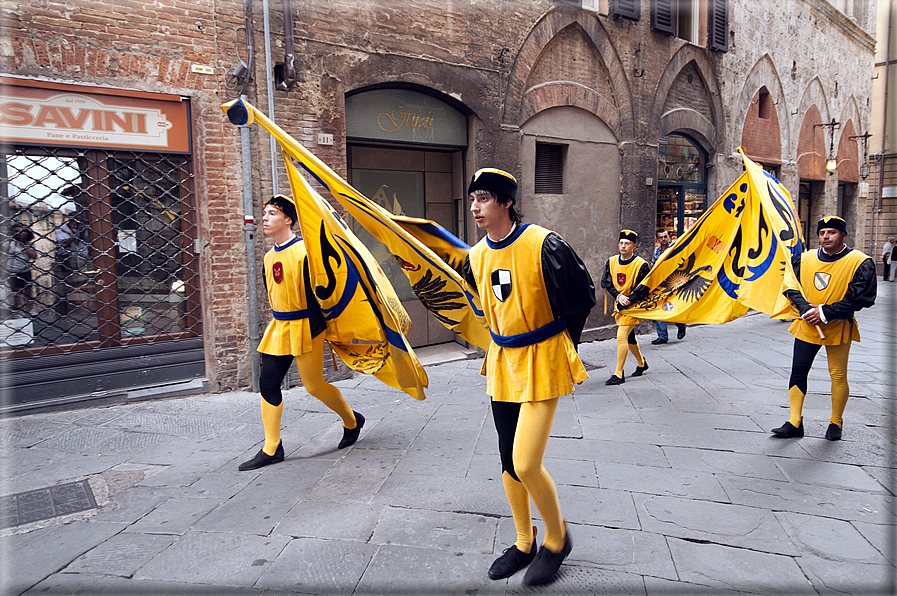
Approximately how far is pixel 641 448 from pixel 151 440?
444cm

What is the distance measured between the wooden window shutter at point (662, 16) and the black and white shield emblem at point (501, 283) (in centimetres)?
975

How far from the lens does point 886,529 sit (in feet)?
10.5

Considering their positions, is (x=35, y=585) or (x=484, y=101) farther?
(x=484, y=101)

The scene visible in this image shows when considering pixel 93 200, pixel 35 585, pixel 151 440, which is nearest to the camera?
pixel 35 585

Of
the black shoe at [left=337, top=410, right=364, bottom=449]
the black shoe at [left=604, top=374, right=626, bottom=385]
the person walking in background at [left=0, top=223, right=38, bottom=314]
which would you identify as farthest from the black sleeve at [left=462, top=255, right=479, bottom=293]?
the person walking in background at [left=0, top=223, right=38, bottom=314]

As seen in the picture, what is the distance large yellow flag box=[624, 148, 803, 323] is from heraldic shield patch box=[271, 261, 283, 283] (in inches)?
160

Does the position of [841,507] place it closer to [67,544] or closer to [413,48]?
[67,544]

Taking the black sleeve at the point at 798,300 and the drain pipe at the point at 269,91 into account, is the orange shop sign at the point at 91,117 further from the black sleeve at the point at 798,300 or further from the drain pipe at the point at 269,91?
the black sleeve at the point at 798,300

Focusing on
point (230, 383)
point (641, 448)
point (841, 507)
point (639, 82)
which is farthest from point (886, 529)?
point (639, 82)

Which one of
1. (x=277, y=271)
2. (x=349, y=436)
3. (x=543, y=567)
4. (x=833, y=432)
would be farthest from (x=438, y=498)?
(x=833, y=432)

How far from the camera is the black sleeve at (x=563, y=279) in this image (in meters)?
2.52

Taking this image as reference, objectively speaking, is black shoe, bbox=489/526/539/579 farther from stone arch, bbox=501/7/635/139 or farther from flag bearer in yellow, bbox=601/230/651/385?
stone arch, bbox=501/7/635/139

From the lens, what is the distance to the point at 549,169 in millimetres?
9375

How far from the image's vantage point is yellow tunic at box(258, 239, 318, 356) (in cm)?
411
